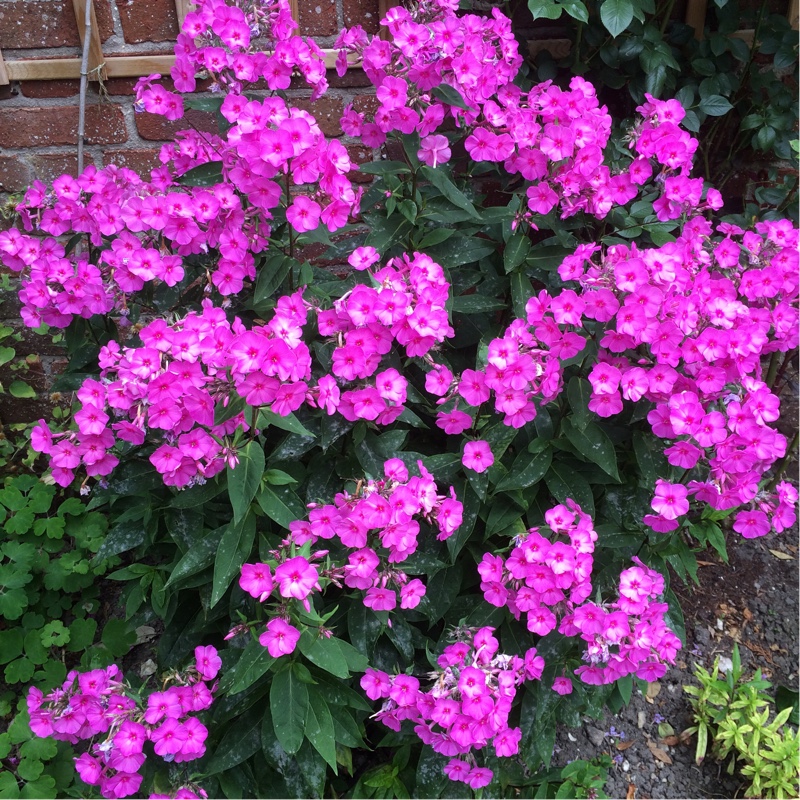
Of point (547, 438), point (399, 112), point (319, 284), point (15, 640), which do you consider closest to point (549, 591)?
point (547, 438)

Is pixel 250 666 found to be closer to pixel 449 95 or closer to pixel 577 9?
pixel 449 95

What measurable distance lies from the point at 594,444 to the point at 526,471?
6.7 inches

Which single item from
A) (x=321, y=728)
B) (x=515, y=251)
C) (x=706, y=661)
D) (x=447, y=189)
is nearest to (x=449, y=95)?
(x=447, y=189)

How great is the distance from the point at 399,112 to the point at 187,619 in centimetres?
142

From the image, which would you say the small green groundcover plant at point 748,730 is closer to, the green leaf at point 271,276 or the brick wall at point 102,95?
the green leaf at point 271,276

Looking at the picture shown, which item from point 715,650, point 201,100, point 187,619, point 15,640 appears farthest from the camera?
point 715,650

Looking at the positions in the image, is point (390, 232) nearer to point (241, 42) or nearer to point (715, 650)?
point (241, 42)

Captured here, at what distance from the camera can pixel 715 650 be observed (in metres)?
2.43

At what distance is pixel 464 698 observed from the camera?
57.4 inches

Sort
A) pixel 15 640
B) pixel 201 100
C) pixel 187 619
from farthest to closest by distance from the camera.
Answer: pixel 15 640, pixel 187 619, pixel 201 100

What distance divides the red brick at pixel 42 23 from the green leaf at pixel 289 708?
203 centimetres

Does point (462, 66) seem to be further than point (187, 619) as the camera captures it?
No

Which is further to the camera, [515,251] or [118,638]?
[118,638]

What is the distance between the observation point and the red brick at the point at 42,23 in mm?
2238
